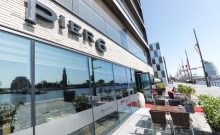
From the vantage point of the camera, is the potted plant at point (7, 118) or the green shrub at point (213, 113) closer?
the potted plant at point (7, 118)

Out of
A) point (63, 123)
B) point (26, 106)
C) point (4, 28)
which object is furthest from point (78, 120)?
point (4, 28)

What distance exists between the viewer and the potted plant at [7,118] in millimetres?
2740

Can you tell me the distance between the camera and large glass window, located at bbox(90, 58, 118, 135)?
606 centimetres

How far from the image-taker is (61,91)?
4.38 metres

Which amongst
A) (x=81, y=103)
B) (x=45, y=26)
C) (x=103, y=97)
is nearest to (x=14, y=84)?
(x=45, y=26)

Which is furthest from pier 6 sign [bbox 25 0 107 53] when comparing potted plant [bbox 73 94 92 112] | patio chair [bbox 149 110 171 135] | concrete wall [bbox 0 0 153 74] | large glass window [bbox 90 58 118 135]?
patio chair [bbox 149 110 171 135]

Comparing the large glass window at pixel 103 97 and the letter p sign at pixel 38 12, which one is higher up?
the letter p sign at pixel 38 12

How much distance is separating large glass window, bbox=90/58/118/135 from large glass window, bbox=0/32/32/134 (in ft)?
9.77

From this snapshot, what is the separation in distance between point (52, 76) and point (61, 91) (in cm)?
57

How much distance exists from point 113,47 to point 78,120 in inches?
239

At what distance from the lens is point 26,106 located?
3.21 m

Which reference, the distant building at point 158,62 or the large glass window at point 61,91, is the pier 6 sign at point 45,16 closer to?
the large glass window at point 61,91

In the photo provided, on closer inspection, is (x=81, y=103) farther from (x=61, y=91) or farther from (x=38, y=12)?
(x=38, y=12)

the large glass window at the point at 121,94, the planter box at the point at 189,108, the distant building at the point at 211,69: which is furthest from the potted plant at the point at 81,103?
the distant building at the point at 211,69
